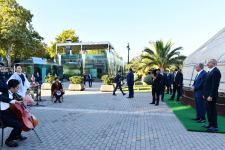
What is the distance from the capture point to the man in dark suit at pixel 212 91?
9.83 metres

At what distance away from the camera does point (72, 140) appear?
853 cm

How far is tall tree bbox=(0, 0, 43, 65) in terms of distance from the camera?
4538 cm

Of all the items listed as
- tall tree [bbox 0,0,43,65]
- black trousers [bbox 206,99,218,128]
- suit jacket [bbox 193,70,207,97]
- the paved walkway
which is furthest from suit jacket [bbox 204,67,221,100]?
tall tree [bbox 0,0,43,65]

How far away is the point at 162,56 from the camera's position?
4009cm

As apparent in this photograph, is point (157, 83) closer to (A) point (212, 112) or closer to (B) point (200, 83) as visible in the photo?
(B) point (200, 83)

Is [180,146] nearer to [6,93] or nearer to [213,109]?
[213,109]

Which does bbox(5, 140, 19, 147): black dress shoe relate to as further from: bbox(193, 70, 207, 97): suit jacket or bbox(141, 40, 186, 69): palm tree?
bbox(141, 40, 186, 69): palm tree

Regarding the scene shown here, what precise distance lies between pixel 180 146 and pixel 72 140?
2508mm

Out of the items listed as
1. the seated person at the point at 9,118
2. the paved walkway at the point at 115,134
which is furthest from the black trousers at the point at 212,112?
the seated person at the point at 9,118

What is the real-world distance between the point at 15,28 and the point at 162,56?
19154 millimetres

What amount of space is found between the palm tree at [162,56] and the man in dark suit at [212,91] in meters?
30.0

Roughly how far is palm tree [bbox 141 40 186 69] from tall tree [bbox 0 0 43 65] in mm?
16618

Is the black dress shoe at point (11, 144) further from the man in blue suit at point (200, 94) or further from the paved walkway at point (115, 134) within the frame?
the man in blue suit at point (200, 94)

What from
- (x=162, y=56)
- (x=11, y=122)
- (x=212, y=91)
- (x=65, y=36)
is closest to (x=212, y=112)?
(x=212, y=91)
